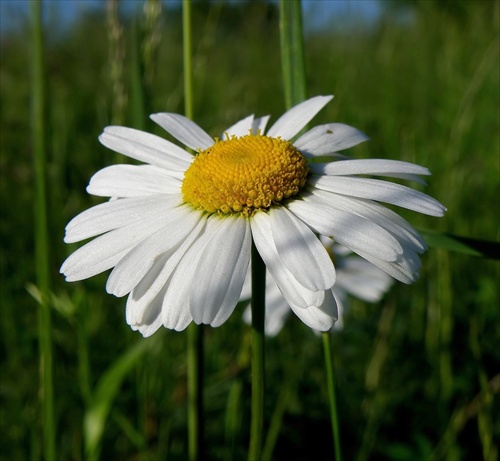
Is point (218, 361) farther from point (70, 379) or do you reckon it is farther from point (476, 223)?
point (476, 223)

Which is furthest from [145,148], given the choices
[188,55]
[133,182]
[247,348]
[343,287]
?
[343,287]

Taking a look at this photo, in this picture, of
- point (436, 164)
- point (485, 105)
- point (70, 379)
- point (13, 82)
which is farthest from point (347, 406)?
point (13, 82)

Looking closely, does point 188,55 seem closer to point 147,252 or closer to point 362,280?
point 147,252

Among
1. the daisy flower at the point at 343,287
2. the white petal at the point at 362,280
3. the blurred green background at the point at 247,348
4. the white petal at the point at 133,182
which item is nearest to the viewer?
the white petal at the point at 133,182

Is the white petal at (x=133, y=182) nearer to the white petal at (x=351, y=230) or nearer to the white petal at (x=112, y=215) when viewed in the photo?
the white petal at (x=112, y=215)

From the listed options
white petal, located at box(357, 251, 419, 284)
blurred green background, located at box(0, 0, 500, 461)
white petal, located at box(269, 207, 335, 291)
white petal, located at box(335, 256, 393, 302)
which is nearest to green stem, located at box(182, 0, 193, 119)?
blurred green background, located at box(0, 0, 500, 461)

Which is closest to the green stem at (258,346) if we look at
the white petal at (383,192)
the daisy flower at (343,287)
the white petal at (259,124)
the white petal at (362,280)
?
the white petal at (383,192)

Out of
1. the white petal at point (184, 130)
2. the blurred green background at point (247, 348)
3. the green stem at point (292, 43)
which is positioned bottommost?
the blurred green background at point (247, 348)

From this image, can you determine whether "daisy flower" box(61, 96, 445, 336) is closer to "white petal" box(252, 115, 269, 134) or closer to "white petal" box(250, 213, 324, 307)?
"white petal" box(250, 213, 324, 307)
